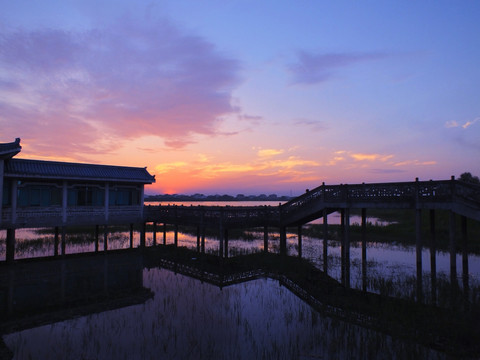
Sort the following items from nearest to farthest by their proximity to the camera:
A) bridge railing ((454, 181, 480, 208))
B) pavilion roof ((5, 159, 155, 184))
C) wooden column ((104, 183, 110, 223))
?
1. bridge railing ((454, 181, 480, 208))
2. pavilion roof ((5, 159, 155, 184))
3. wooden column ((104, 183, 110, 223))

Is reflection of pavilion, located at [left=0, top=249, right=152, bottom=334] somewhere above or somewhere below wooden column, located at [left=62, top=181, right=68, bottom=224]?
below

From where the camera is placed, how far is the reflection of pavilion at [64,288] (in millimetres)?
10953

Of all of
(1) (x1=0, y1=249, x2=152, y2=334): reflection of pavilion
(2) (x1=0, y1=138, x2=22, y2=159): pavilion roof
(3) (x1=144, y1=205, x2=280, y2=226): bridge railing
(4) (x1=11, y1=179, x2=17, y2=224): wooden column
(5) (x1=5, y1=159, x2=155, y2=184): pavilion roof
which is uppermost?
(2) (x1=0, y1=138, x2=22, y2=159): pavilion roof

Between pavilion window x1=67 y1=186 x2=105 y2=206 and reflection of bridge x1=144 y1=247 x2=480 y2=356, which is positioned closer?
reflection of bridge x1=144 y1=247 x2=480 y2=356

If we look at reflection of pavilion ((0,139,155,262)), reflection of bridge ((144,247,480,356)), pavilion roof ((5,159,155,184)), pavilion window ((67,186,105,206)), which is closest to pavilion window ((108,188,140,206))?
reflection of pavilion ((0,139,155,262))

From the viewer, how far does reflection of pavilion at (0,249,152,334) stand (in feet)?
35.9

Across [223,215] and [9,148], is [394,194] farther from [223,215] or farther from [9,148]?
[9,148]

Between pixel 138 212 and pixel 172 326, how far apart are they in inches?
623

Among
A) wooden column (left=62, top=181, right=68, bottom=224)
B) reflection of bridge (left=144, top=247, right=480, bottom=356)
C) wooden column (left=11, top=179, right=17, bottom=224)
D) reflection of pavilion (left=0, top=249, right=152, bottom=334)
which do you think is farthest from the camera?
wooden column (left=62, top=181, right=68, bottom=224)

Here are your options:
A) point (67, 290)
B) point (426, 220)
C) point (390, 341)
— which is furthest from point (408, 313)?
point (426, 220)

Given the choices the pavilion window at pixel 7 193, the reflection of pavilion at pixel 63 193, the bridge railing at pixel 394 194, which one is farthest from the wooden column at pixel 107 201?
the bridge railing at pixel 394 194

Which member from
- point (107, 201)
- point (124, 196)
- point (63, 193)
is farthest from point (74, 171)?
point (124, 196)

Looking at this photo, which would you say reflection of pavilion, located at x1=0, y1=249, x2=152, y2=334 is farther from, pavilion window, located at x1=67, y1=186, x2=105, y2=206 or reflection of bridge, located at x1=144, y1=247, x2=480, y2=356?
pavilion window, located at x1=67, y1=186, x2=105, y2=206

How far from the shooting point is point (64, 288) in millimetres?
14250
